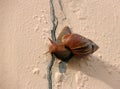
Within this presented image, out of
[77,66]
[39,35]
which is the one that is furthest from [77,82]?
[39,35]

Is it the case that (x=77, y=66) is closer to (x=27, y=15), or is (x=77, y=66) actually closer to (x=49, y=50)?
(x=49, y=50)

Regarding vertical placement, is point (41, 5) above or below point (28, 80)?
above

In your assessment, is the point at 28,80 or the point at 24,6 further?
the point at 24,6

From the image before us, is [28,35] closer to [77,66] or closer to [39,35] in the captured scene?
[39,35]
